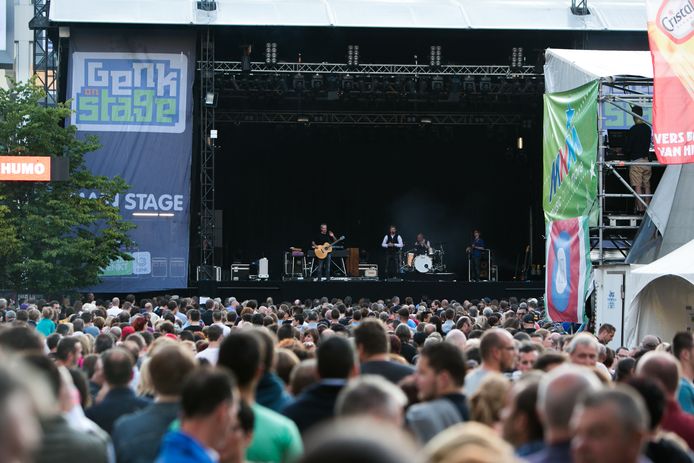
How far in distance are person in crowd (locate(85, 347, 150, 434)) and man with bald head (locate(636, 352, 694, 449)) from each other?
258 centimetres

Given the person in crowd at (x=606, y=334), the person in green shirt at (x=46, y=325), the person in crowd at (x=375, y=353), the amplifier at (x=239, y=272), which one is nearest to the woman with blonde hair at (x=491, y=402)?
the person in crowd at (x=375, y=353)

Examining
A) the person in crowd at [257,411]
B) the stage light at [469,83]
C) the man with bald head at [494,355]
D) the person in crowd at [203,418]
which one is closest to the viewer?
the person in crowd at [203,418]

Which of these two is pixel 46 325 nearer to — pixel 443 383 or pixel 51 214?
pixel 443 383

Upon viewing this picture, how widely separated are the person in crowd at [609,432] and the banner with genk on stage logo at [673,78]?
1134 cm

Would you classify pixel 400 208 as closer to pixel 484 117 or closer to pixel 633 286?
pixel 484 117

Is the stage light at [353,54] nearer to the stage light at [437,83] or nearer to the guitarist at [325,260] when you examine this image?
the stage light at [437,83]

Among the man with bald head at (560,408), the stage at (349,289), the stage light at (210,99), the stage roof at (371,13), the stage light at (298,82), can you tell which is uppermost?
the stage roof at (371,13)

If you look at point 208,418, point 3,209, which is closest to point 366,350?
point 208,418

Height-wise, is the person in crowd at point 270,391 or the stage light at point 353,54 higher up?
the stage light at point 353,54

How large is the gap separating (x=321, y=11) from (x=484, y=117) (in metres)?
5.93

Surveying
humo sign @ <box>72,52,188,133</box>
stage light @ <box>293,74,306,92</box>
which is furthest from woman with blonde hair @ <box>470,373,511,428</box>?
humo sign @ <box>72,52,188,133</box>

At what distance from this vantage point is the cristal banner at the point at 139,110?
94.2ft

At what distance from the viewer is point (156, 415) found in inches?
204

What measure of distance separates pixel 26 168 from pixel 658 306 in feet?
51.7
